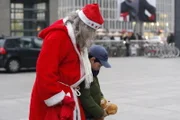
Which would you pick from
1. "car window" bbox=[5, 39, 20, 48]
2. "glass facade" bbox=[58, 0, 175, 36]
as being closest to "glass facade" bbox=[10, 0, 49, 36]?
"car window" bbox=[5, 39, 20, 48]

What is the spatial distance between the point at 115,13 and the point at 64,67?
12477 centimetres

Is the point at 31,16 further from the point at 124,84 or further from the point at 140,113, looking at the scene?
the point at 140,113

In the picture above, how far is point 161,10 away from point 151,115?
13614cm

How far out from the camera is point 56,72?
3342 millimetres

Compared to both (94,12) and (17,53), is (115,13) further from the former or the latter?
(94,12)

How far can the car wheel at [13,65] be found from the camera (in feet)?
59.0

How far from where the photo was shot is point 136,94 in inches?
437

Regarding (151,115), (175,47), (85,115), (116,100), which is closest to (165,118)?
(151,115)

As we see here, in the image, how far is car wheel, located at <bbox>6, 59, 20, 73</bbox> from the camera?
1798 cm

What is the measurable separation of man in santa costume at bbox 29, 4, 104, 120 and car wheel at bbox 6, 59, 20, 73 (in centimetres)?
1472

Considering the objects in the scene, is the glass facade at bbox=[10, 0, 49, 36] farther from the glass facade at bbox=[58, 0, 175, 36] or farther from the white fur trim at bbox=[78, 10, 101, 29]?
the glass facade at bbox=[58, 0, 175, 36]

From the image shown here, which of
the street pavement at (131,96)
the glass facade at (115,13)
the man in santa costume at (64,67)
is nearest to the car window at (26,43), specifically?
the street pavement at (131,96)

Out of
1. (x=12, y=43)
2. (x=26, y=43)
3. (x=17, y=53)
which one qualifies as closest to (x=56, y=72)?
(x=17, y=53)

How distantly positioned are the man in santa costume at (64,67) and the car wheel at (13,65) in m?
14.7
